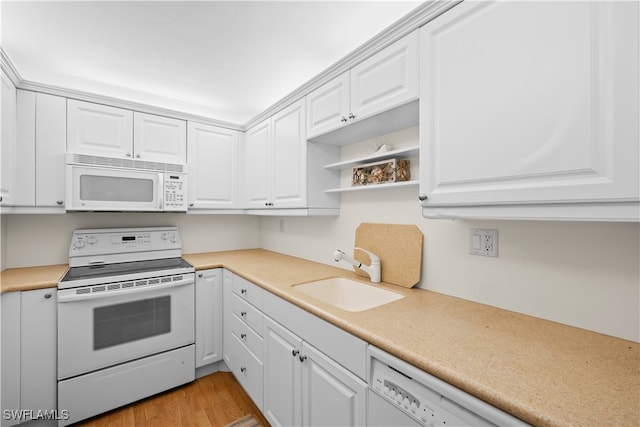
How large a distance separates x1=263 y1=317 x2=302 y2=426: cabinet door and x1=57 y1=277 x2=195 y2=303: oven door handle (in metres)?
0.87

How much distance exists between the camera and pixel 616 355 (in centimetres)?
86

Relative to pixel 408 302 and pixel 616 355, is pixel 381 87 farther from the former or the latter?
pixel 616 355

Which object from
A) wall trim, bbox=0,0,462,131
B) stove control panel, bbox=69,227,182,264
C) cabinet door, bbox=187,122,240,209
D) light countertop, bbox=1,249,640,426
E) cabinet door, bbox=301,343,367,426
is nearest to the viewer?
light countertop, bbox=1,249,640,426

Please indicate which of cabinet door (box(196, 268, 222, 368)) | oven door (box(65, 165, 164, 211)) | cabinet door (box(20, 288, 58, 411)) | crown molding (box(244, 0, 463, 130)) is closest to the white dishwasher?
crown molding (box(244, 0, 463, 130))

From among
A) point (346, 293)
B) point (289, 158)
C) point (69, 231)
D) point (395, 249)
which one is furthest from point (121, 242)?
point (395, 249)

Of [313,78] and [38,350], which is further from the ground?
[313,78]

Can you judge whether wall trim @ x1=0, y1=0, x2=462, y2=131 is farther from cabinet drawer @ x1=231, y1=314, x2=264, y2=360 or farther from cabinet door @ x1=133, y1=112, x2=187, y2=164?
cabinet drawer @ x1=231, y1=314, x2=264, y2=360

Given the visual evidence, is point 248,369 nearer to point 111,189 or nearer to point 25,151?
point 111,189

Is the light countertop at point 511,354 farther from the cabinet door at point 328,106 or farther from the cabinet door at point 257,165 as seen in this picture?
the cabinet door at point 257,165

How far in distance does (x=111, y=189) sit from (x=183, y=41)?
121 cm

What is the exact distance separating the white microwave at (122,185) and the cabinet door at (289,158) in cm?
82

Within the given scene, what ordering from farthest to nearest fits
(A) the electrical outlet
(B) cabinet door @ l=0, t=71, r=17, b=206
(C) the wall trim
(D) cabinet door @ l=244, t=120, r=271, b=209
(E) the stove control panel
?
(D) cabinet door @ l=244, t=120, r=271, b=209 < (E) the stove control panel < (B) cabinet door @ l=0, t=71, r=17, b=206 < (A) the electrical outlet < (C) the wall trim

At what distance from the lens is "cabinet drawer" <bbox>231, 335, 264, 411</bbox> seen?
68.1 inches

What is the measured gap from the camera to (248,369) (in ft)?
6.17
